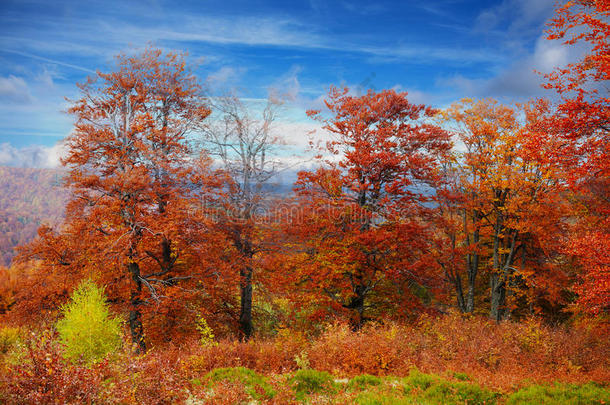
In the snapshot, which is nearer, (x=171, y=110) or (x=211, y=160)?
(x=211, y=160)

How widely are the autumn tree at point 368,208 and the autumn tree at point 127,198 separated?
5.90 metres

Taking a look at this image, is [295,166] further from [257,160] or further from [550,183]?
[550,183]

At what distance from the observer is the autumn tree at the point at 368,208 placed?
Answer: 1633 cm

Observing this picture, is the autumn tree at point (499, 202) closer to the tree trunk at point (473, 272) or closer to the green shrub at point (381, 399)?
the tree trunk at point (473, 272)

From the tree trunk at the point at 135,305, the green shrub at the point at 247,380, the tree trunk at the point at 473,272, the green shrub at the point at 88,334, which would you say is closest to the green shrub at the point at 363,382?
the green shrub at the point at 247,380

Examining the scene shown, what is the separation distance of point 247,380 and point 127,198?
9.51m

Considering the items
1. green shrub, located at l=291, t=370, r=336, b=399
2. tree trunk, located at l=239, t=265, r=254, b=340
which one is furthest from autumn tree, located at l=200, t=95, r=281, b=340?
green shrub, located at l=291, t=370, r=336, b=399

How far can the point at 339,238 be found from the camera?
Answer: 56.2 feet

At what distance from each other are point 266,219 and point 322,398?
12.1 meters

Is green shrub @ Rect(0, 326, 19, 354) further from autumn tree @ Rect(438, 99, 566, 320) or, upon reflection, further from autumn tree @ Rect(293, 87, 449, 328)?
autumn tree @ Rect(438, 99, 566, 320)

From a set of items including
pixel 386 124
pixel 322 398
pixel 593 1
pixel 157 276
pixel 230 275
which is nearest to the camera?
pixel 322 398

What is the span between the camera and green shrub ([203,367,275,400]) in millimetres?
7499

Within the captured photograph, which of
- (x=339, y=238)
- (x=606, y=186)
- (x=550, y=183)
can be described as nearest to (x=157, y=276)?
(x=339, y=238)

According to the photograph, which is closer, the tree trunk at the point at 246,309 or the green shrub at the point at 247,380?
the green shrub at the point at 247,380
